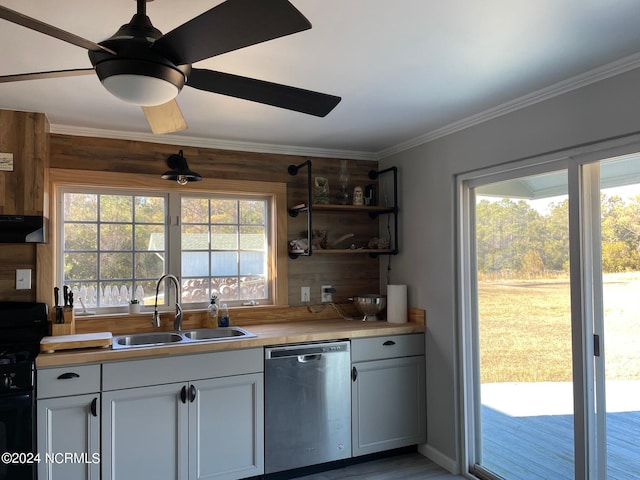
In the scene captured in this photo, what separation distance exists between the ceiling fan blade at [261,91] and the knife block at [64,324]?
6.46 feet

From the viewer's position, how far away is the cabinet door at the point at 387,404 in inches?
131

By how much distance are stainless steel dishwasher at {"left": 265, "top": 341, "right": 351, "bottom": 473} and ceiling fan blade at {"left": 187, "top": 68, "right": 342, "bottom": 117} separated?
1.77 m

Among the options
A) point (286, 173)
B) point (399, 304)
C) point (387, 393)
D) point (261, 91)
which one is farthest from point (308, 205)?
point (261, 91)

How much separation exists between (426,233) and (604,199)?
1296 mm

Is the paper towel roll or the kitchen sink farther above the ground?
the paper towel roll

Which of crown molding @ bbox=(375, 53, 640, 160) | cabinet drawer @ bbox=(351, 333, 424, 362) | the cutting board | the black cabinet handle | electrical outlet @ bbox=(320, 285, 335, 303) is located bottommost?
the black cabinet handle

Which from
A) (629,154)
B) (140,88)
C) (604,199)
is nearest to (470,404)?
(604,199)

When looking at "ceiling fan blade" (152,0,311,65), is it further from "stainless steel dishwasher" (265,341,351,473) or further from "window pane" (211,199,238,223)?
"window pane" (211,199,238,223)

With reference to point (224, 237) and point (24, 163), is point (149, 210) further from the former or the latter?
point (24, 163)

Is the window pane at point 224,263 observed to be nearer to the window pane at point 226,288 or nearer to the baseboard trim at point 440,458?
the window pane at point 226,288

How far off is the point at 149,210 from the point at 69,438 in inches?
60.8

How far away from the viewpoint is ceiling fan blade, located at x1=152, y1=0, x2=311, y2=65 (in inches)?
42.8

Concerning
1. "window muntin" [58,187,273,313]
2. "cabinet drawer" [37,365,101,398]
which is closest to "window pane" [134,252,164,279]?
"window muntin" [58,187,273,313]

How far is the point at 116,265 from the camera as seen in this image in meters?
3.36
